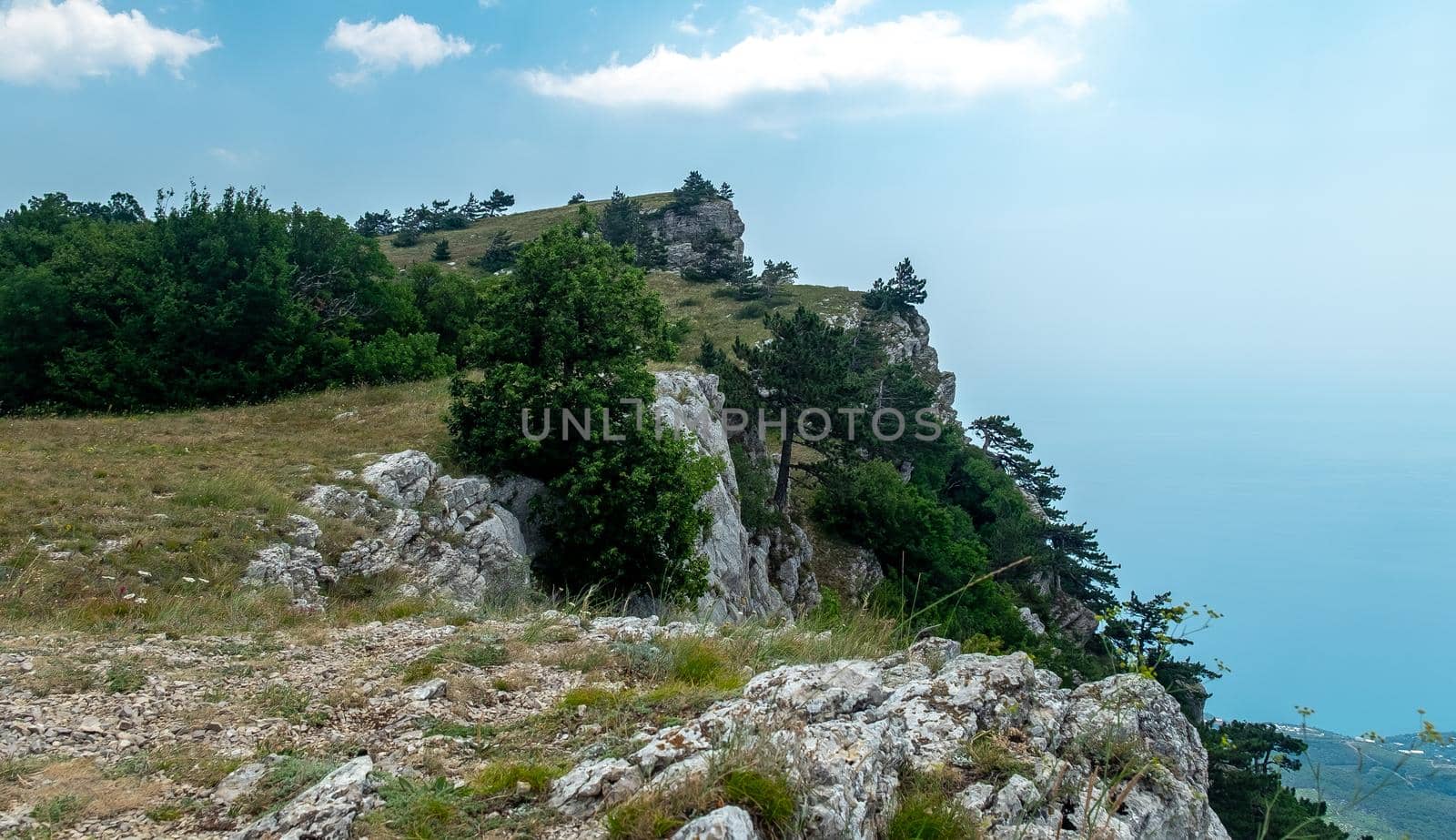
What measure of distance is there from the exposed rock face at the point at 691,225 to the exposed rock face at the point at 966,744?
7330 centimetres

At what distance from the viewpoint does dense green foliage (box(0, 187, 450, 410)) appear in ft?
85.9

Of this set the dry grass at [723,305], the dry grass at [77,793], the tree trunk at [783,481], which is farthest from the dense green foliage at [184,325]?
the dry grass at [77,793]

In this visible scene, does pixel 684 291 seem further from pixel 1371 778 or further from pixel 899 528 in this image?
pixel 1371 778

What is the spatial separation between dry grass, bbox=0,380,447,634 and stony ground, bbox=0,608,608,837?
1.55 m

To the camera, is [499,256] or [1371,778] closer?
[1371,778]

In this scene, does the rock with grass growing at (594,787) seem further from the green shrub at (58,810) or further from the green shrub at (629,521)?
the green shrub at (629,521)

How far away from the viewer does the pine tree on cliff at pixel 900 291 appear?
6347 centimetres

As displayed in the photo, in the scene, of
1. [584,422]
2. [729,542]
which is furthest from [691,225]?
[584,422]

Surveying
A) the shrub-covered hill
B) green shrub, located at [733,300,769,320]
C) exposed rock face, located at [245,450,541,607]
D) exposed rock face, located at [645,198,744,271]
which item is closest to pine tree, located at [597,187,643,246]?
exposed rock face, located at [645,198,744,271]

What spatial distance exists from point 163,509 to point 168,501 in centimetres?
42

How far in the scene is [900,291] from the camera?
209 ft

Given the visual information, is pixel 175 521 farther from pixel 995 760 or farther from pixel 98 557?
pixel 995 760

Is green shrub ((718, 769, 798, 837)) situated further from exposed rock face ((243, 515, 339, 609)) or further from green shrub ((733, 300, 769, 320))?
green shrub ((733, 300, 769, 320))

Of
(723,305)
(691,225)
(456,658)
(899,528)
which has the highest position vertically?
(691,225)
